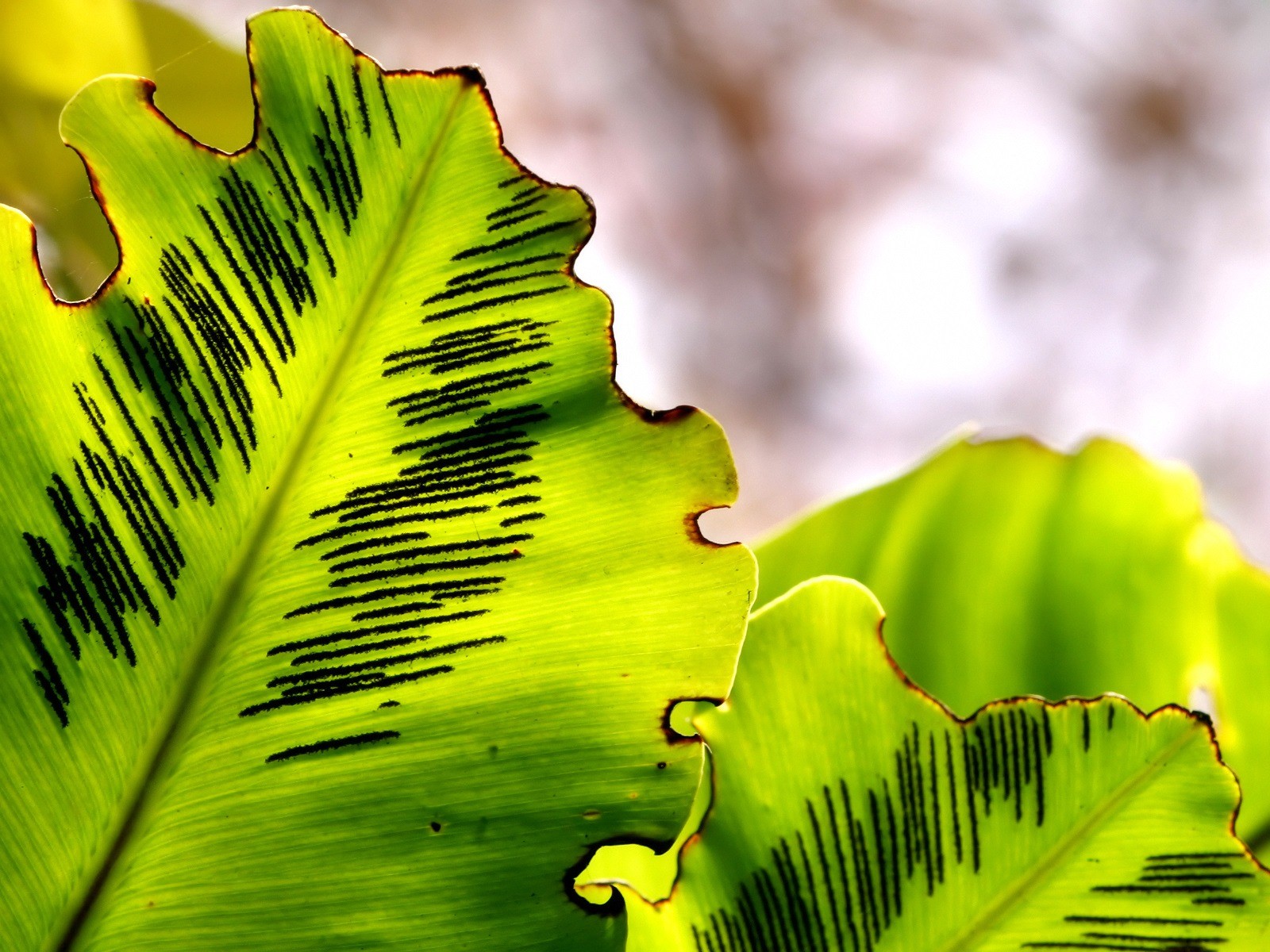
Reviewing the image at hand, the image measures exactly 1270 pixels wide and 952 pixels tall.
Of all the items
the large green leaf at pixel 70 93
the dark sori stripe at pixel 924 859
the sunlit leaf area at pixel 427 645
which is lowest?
the dark sori stripe at pixel 924 859

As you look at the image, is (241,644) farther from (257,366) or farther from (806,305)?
(806,305)

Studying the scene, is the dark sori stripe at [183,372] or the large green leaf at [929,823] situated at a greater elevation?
the dark sori stripe at [183,372]

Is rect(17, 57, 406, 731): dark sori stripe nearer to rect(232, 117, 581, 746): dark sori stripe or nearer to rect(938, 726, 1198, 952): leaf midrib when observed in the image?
rect(232, 117, 581, 746): dark sori stripe

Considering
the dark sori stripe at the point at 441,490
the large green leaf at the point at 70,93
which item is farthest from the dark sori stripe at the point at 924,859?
the large green leaf at the point at 70,93

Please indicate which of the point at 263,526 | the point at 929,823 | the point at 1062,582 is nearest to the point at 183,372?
the point at 263,526

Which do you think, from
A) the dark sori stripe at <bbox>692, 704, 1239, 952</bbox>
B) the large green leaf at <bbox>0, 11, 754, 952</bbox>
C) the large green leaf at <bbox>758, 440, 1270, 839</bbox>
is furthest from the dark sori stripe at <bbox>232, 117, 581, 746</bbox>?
the large green leaf at <bbox>758, 440, 1270, 839</bbox>

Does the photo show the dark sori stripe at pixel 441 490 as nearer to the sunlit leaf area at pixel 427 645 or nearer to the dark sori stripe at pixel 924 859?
the sunlit leaf area at pixel 427 645

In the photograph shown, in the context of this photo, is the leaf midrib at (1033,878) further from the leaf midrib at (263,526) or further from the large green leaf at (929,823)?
the leaf midrib at (263,526)

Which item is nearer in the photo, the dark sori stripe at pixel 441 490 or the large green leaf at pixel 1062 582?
the dark sori stripe at pixel 441 490
